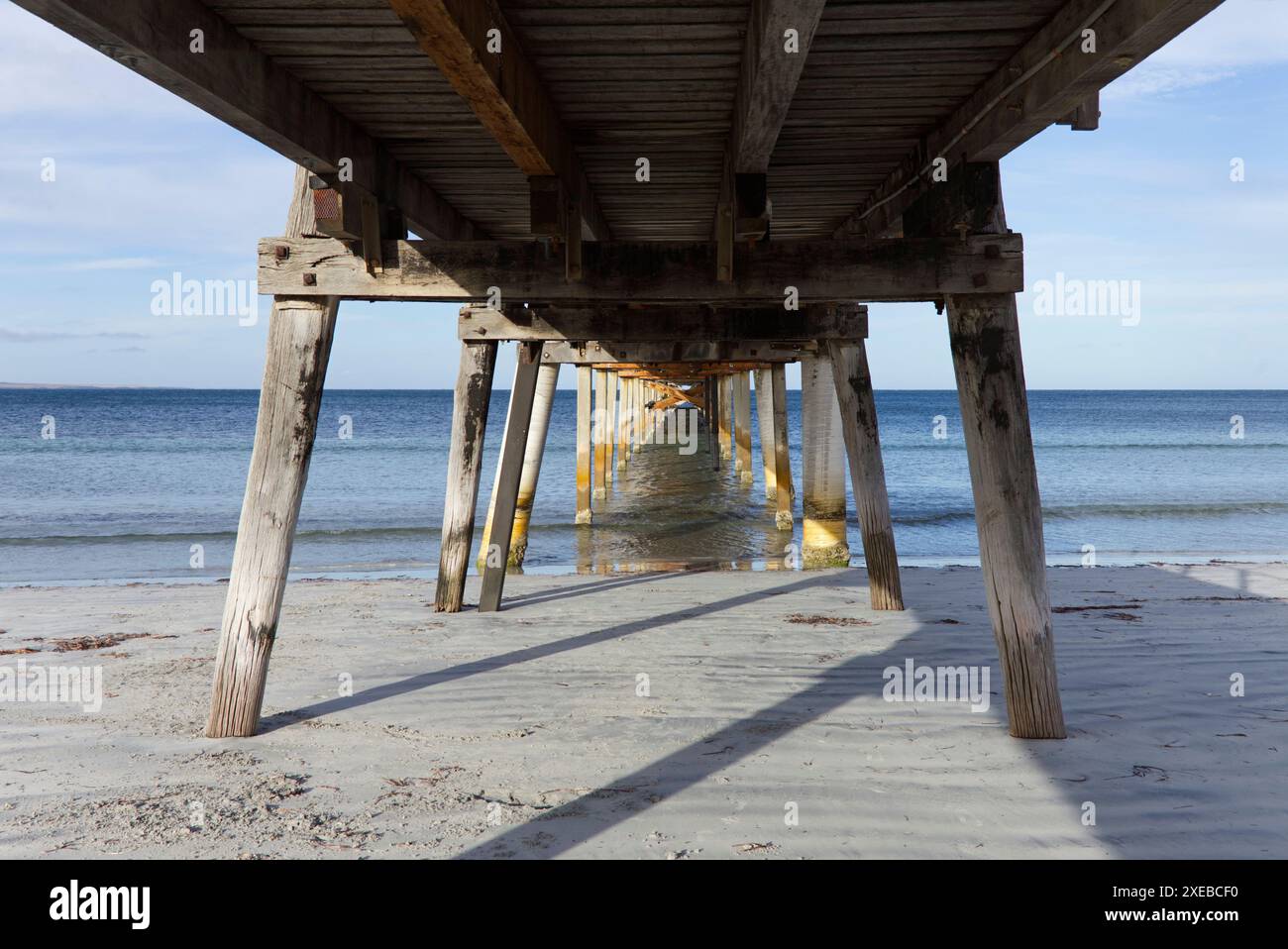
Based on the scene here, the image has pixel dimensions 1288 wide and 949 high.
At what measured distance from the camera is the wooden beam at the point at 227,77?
259cm

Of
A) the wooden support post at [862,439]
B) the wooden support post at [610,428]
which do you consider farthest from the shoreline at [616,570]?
the wooden support post at [610,428]

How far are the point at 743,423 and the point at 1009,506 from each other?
18.8m

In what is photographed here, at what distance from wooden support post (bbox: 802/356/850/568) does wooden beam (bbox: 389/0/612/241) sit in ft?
21.1

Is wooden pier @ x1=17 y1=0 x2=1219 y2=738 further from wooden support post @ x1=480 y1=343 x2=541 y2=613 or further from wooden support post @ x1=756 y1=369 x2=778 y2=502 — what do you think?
wooden support post @ x1=756 y1=369 x2=778 y2=502

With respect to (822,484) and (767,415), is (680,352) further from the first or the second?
(767,415)

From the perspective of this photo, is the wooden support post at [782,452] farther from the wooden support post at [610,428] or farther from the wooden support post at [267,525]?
the wooden support post at [267,525]

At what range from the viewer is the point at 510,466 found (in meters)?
7.62

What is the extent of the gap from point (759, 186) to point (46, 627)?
21.5 feet

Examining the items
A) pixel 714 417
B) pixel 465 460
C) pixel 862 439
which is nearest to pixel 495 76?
pixel 862 439

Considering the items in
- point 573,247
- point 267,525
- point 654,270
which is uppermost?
point 573,247

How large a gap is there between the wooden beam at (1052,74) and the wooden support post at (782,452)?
10492 millimetres

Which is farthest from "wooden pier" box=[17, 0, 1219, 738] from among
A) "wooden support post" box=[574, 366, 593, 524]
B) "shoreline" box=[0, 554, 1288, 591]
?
"wooden support post" box=[574, 366, 593, 524]

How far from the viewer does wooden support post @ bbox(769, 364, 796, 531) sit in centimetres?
1540

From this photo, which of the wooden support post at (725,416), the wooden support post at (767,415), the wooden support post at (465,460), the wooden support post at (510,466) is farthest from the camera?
the wooden support post at (725,416)
